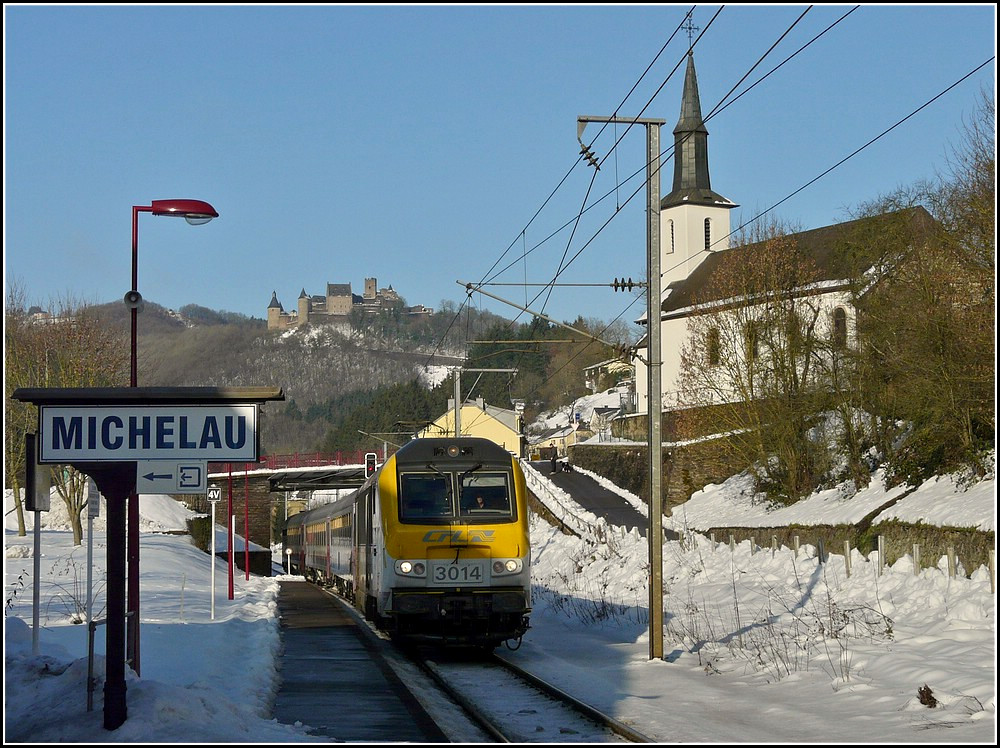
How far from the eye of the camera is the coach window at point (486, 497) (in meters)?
17.4

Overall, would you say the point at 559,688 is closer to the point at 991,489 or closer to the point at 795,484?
the point at 991,489

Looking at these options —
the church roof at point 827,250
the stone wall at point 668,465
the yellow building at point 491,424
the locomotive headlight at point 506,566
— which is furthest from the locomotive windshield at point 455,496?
the yellow building at point 491,424

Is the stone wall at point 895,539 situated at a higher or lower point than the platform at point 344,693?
higher

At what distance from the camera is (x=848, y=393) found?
35219 mm

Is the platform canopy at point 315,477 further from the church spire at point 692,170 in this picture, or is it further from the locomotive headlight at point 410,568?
the locomotive headlight at point 410,568

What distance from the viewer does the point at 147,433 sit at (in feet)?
33.3

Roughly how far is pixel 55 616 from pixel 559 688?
10.3 meters

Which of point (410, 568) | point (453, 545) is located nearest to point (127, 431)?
point (410, 568)

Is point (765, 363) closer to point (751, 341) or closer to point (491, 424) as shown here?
point (751, 341)

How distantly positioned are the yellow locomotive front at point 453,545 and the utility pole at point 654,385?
6.80 ft

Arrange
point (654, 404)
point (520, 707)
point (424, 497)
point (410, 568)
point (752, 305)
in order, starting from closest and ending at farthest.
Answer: point (520, 707) < point (654, 404) < point (410, 568) < point (424, 497) < point (752, 305)

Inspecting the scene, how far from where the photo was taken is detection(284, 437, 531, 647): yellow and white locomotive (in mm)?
16984

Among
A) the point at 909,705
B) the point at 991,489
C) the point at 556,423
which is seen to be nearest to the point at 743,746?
the point at 909,705

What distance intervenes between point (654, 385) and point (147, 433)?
7.95 metres
